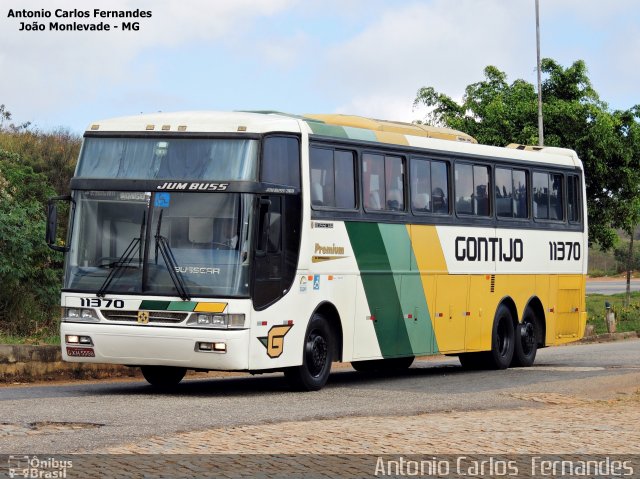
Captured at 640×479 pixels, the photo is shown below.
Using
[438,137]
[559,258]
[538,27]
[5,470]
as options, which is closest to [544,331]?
[559,258]

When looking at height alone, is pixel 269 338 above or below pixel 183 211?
below

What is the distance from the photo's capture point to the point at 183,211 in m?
16.4

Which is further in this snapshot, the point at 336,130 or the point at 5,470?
the point at 336,130

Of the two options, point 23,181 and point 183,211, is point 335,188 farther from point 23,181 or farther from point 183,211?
point 23,181

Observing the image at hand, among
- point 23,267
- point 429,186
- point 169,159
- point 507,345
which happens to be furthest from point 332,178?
point 23,267

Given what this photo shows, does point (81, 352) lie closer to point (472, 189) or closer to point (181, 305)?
point (181, 305)

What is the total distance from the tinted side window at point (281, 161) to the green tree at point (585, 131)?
25085 millimetres

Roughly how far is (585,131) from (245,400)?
28.0 metres

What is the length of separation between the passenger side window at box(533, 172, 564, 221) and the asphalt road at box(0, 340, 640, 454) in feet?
8.88

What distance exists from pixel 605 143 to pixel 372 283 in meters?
23.6

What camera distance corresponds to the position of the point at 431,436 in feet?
39.2

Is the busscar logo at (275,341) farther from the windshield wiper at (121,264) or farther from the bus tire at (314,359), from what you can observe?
the windshield wiper at (121,264)

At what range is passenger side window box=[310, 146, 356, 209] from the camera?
17.7m

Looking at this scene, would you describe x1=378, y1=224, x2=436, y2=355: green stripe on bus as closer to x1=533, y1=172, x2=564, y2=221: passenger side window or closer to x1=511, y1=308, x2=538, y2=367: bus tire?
x1=511, y1=308, x2=538, y2=367: bus tire
